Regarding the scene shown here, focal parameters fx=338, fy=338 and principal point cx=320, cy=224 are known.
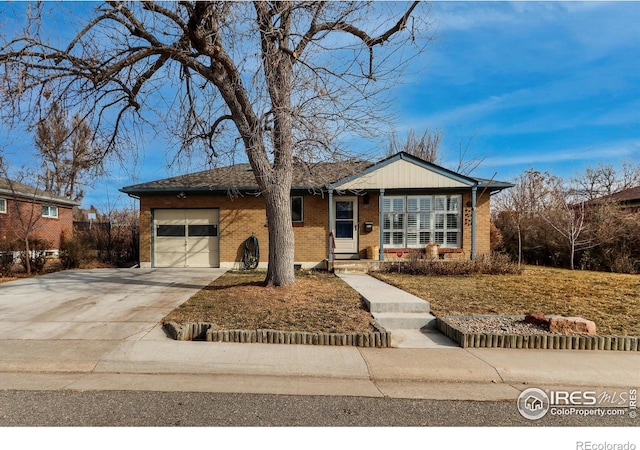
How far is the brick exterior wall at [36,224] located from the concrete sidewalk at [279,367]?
12474 millimetres

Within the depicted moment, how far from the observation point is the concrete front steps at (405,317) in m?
5.54

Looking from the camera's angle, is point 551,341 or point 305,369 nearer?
point 305,369

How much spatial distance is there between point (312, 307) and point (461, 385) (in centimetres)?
332

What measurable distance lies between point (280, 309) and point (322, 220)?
7.16 metres

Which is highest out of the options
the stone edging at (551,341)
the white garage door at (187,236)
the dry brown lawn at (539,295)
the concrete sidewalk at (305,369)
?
the white garage door at (187,236)

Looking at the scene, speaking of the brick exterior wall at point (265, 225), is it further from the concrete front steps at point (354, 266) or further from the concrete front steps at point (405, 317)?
the concrete front steps at point (405, 317)

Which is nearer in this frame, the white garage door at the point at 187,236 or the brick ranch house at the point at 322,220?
the brick ranch house at the point at 322,220

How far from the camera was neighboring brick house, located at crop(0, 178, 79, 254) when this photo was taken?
656 inches

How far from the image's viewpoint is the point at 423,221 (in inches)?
538

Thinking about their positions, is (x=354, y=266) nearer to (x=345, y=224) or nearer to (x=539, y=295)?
(x=345, y=224)

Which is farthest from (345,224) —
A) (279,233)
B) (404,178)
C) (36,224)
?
(36,224)

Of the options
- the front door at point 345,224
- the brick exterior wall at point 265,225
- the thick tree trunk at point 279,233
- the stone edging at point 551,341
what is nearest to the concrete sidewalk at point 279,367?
the stone edging at point 551,341

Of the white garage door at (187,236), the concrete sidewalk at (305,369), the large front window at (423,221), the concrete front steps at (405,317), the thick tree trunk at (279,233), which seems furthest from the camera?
the white garage door at (187,236)

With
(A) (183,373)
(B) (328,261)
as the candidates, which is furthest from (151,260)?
(A) (183,373)
